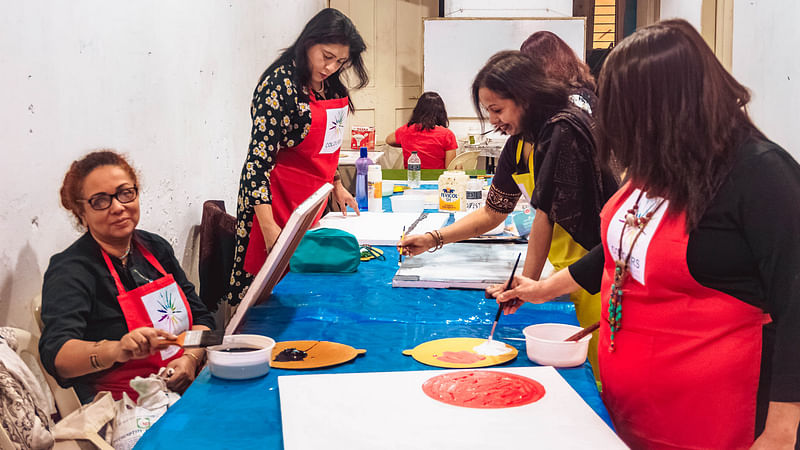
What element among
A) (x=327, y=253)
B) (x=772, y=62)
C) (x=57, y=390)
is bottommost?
(x=57, y=390)

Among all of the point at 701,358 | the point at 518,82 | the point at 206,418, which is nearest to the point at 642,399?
the point at 701,358

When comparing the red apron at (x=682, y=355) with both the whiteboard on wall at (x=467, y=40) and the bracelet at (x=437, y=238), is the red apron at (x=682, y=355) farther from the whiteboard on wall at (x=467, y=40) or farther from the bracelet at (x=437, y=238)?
the whiteboard on wall at (x=467, y=40)

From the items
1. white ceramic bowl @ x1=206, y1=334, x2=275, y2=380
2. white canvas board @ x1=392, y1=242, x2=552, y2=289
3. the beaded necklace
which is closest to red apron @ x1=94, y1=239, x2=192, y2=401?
white ceramic bowl @ x1=206, y1=334, x2=275, y2=380

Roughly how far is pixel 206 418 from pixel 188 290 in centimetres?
101

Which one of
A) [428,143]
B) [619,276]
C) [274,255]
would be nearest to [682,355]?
[619,276]

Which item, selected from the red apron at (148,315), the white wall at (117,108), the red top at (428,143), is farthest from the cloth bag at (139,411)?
the red top at (428,143)

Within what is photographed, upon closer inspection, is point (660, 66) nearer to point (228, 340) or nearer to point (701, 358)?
point (701, 358)

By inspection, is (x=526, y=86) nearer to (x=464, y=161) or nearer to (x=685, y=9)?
(x=464, y=161)

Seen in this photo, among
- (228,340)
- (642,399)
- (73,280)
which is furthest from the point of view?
(73,280)

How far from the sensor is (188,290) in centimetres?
227

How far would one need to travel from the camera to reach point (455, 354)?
1596 millimetres

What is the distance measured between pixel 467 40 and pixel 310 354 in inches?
257

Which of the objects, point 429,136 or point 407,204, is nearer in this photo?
point 407,204

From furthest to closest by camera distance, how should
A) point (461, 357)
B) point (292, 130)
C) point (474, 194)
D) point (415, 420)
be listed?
point (474, 194), point (292, 130), point (461, 357), point (415, 420)
